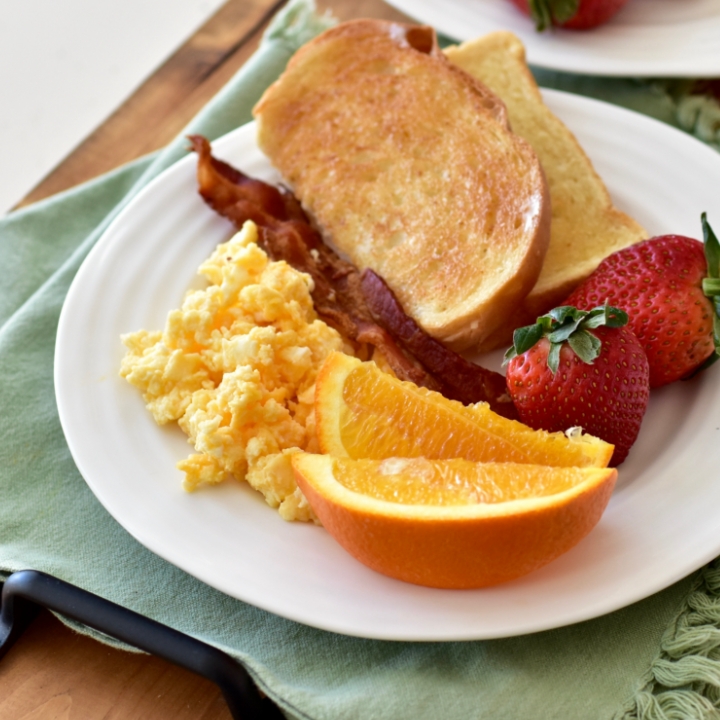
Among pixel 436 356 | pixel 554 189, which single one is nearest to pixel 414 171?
pixel 554 189

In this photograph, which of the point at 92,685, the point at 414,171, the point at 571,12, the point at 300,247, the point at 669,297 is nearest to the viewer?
the point at 92,685

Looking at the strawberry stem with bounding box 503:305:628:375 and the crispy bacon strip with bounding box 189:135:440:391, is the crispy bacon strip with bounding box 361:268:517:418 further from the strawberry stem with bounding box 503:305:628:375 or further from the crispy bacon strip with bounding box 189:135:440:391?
the strawberry stem with bounding box 503:305:628:375

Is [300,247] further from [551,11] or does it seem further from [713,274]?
[551,11]

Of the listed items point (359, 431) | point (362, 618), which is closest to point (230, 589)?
point (362, 618)

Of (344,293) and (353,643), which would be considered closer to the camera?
(353,643)

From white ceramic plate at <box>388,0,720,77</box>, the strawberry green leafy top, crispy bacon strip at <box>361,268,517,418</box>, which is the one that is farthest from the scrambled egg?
white ceramic plate at <box>388,0,720,77</box>

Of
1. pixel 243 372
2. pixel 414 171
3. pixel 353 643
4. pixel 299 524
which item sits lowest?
pixel 353 643

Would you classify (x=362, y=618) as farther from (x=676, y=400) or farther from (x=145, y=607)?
(x=676, y=400)

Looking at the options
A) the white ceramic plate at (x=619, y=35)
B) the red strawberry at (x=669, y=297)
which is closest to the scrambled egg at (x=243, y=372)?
the red strawberry at (x=669, y=297)
